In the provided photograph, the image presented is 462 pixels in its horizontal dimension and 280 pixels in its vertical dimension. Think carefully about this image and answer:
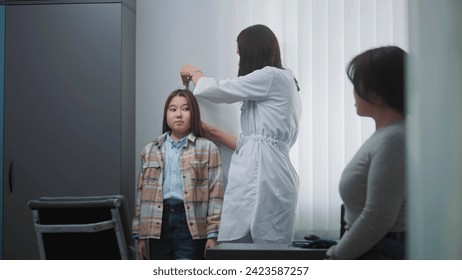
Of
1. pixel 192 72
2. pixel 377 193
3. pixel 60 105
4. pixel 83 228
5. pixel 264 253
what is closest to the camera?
pixel 377 193

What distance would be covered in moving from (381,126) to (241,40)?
18.5 inches

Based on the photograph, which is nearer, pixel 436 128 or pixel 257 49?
pixel 436 128

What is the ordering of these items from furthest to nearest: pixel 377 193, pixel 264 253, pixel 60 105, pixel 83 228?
pixel 60 105, pixel 83 228, pixel 264 253, pixel 377 193

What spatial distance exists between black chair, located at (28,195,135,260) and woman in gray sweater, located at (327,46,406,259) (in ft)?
1.57

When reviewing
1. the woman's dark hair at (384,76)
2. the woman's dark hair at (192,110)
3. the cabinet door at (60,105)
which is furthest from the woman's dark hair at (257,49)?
the cabinet door at (60,105)

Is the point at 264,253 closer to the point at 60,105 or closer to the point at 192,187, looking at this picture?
the point at 192,187

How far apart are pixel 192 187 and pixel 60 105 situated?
0.42 meters

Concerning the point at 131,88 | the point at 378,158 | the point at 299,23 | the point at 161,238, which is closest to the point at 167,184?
the point at 161,238

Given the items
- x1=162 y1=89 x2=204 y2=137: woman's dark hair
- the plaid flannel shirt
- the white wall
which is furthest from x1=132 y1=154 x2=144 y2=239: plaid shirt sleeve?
the white wall

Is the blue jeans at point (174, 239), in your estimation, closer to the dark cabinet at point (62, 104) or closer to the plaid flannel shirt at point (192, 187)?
the plaid flannel shirt at point (192, 187)

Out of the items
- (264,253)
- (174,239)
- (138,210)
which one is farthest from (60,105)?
(264,253)

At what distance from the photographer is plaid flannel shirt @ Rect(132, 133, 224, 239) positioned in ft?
5.27

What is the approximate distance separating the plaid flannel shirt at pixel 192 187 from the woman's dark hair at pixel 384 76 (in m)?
0.43

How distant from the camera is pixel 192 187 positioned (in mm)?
1612
